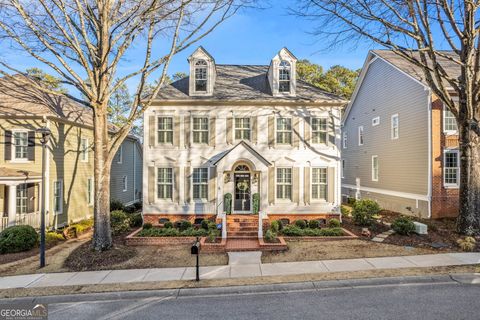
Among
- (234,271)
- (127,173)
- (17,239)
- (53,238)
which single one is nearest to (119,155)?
(127,173)

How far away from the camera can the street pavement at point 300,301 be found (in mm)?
5945

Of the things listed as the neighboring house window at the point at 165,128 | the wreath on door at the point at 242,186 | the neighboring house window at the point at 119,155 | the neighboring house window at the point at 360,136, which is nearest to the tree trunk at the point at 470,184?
the wreath on door at the point at 242,186

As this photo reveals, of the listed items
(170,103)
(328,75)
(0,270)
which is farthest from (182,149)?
(328,75)

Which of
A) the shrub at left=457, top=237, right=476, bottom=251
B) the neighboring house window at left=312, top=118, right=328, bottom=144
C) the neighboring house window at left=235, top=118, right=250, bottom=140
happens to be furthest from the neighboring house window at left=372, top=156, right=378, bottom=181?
the neighboring house window at left=235, top=118, right=250, bottom=140

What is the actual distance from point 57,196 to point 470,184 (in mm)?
21130

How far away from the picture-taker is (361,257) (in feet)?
31.2

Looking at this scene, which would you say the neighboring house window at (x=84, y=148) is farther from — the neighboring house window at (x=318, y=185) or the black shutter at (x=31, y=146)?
the neighboring house window at (x=318, y=185)

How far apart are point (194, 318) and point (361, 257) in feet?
21.6

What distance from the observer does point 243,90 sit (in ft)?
51.1

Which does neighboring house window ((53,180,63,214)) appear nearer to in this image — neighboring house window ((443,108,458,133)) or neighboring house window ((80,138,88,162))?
neighboring house window ((80,138,88,162))

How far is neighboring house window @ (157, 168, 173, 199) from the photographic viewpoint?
1495 cm

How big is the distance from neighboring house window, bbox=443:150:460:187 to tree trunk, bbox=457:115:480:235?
421 centimetres

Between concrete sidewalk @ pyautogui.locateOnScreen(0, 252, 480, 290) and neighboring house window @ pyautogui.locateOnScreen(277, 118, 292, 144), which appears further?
neighboring house window @ pyautogui.locateOnScreen(277, 118, 292, 144)

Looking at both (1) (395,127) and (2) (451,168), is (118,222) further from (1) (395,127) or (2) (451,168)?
(2) (451,168)
